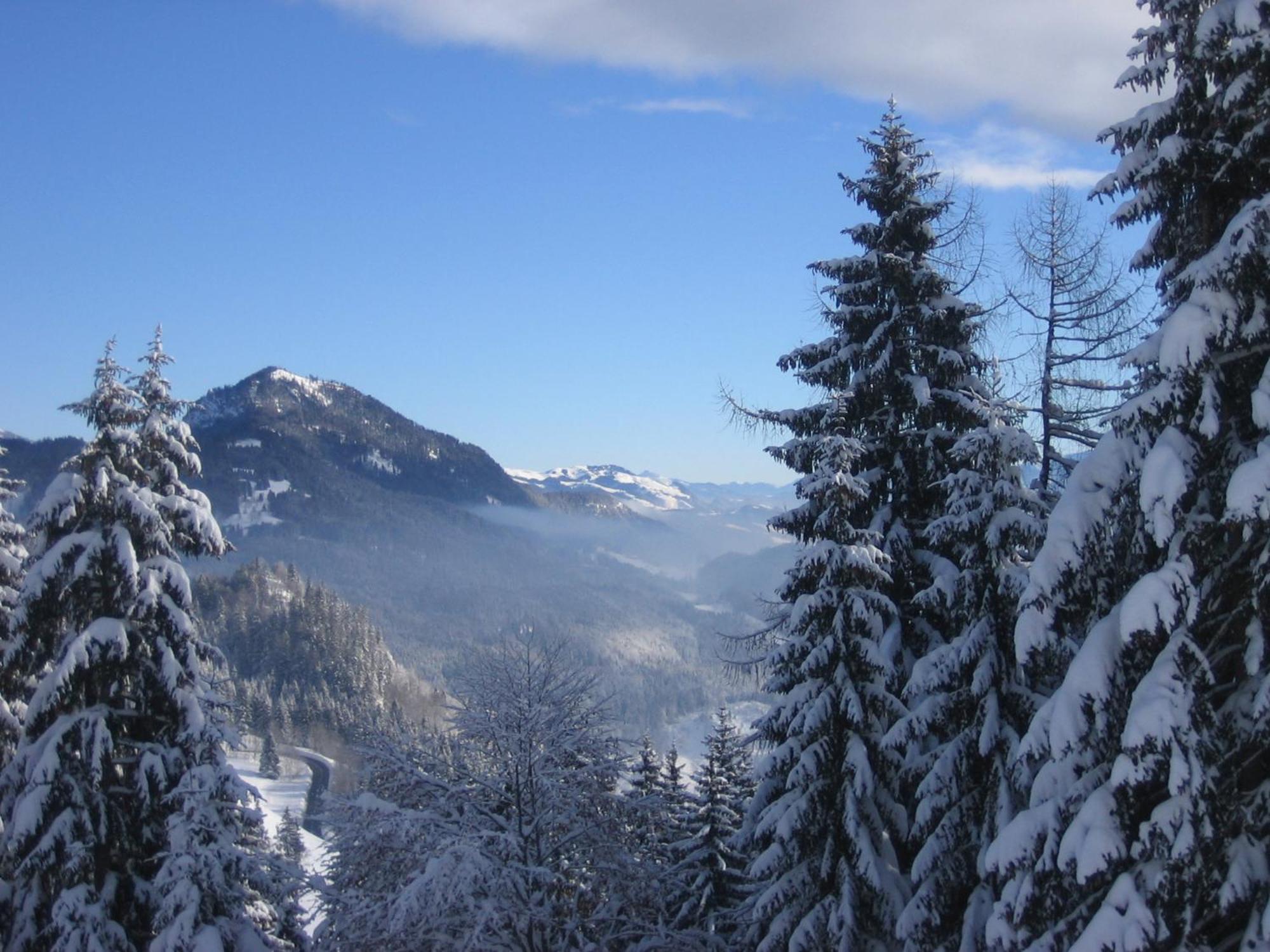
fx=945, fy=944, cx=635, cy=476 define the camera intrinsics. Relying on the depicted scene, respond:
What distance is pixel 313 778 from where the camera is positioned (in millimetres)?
119188

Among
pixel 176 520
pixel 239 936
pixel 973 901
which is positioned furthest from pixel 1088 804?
pixel 176 520

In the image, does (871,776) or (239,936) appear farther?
(239,936)

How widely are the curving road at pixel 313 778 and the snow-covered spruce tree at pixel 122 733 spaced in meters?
77.7

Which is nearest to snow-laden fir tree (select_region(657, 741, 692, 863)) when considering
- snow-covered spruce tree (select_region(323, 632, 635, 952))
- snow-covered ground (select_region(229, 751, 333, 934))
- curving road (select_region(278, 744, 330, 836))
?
snow-covered spruce tree (select_region(323, 632, 635, 952))

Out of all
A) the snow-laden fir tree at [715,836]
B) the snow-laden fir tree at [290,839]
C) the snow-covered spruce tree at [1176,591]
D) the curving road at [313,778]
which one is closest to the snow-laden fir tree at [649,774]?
the snow-laden fir tree at [715,836]

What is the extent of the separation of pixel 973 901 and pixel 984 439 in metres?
6.01

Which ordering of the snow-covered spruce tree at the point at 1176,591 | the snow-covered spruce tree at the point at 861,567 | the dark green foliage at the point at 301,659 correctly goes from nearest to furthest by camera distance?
the snow-covered spruce tree at the point at 1176,591 → the snow-covered spruce tree at the point at 861,567 → the dark green foliage at the point at 301,659

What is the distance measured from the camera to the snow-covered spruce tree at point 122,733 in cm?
1476

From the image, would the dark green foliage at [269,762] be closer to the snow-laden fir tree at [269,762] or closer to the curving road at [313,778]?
the snow-laden fir tree at [269,762]

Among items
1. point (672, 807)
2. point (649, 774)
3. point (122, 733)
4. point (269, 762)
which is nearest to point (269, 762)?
point (269, 762)

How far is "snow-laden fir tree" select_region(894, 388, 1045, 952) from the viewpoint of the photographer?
41.2 ft

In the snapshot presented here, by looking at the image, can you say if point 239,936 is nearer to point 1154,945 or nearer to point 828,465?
point 828,465

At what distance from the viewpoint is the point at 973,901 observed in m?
12.0

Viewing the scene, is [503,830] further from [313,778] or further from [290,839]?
[313,778]
